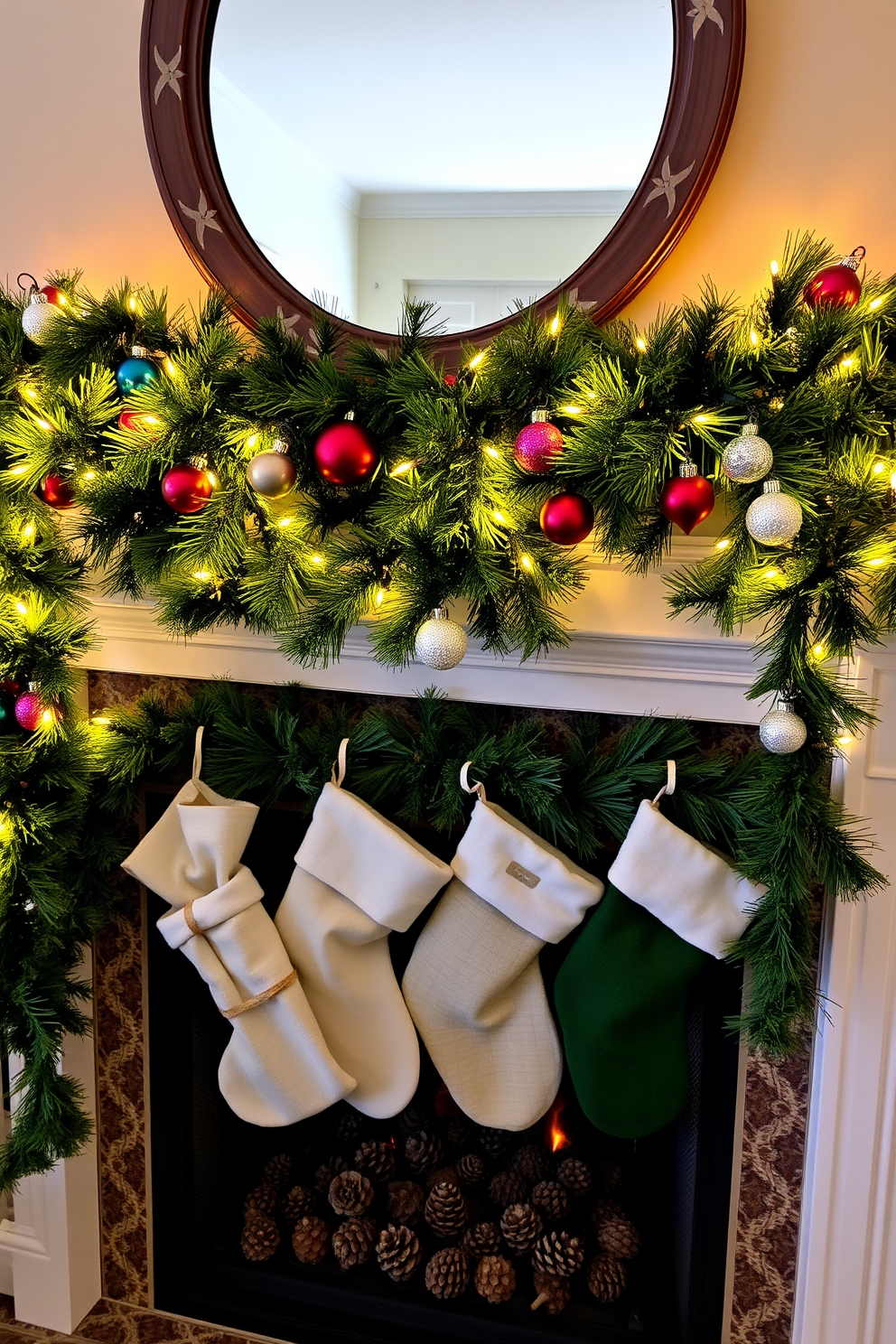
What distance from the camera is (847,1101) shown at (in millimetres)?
1105

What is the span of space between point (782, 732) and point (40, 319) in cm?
99

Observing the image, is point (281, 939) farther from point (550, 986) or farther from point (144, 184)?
point (144, 184)

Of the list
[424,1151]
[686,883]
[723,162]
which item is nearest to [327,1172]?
[424,1151]

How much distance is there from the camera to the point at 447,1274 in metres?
1.33

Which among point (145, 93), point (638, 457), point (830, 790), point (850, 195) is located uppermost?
point (145, 93)

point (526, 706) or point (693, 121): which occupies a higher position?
point (693, 121)

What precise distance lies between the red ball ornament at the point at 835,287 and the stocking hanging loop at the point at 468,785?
0.65m

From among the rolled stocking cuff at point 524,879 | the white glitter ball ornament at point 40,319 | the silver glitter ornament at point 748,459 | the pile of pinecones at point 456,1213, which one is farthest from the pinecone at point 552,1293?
the white glitter ball ornament at point 40,319

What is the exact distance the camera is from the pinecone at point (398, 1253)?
1.34 metres

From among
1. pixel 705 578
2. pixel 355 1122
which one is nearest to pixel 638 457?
pixel 705 578

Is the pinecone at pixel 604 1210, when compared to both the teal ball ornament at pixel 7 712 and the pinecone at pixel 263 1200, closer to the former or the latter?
the pinecone at pixel 263 1200

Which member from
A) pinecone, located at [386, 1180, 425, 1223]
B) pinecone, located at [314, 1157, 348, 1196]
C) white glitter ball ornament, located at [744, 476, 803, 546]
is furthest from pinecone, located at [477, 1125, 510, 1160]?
white glitter ball ornament, located at [744, 476, 803, 546]

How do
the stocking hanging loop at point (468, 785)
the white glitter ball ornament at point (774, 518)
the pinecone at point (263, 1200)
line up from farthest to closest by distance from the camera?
the pinecone at point (263, 1200)
the stocking hanging loop at point (468, 785)
the white glitter ball ornament at point (774, 518)

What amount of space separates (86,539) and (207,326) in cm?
30
